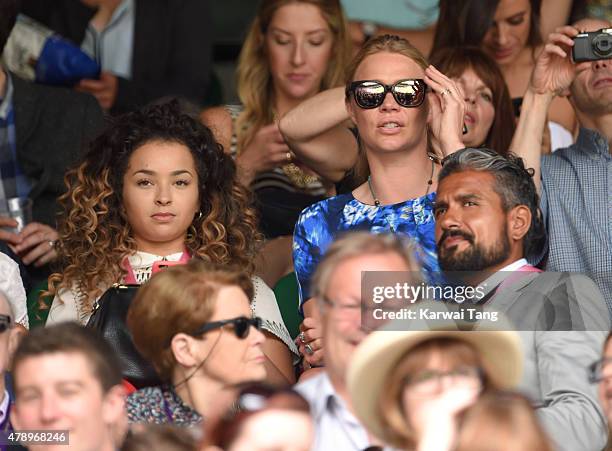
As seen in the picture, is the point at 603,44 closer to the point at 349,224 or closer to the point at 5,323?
the point at 349,224

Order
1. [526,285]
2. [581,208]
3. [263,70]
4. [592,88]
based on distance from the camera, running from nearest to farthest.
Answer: [526,285] < [581,208] < [592,88] < [263,70]

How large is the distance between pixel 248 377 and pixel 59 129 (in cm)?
203

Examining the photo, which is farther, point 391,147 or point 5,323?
point 391,147

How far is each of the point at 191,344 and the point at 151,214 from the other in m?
0.98

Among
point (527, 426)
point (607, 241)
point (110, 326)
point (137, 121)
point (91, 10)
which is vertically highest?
point (91, 10)

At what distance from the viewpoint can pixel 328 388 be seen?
3.06 metres

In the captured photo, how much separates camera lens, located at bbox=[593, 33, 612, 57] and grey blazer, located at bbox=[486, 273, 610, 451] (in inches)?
38.7

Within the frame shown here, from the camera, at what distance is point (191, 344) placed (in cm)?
330

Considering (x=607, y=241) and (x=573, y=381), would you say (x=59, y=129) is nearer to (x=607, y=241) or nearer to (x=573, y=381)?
(x=607, y=241)

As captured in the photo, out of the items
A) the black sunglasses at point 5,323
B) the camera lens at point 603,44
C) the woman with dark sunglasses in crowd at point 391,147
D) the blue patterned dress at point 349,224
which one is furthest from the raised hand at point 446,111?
the black sunglasses at point 5,323

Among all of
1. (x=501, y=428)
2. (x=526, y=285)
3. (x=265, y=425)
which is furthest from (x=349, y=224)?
(x=501, y=428)

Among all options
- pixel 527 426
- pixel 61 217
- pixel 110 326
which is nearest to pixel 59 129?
pixel 61 217

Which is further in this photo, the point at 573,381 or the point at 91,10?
the point at 91,10

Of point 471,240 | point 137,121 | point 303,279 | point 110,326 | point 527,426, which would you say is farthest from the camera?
point 137,121
